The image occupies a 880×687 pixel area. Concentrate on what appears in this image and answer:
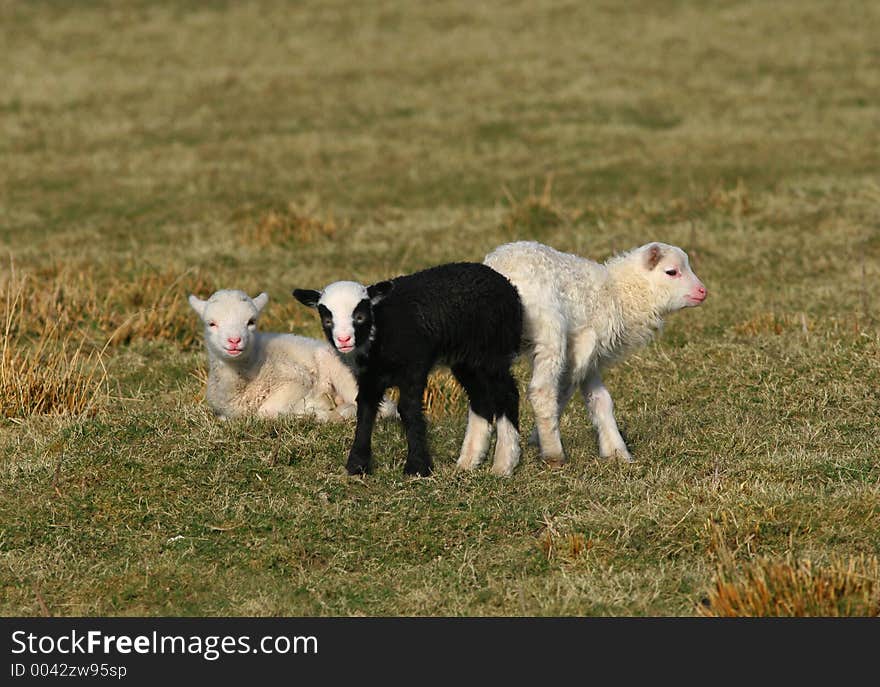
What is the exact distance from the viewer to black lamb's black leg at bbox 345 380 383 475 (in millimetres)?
8102

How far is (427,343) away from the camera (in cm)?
810

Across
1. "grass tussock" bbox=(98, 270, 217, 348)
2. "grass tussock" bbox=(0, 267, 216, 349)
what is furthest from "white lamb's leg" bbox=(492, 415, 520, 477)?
"grass tussock" bbox=(0, 267, 216, 349)

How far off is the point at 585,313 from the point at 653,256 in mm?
755

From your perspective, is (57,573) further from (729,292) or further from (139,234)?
(139,234)

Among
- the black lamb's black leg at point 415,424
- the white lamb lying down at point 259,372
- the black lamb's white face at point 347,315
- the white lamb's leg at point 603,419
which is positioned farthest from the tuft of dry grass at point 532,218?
the black lamb's white face at point 347,315

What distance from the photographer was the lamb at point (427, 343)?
7859mm

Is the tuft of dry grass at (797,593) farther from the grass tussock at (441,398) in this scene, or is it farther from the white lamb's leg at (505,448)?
the grass tussock at (441,398)

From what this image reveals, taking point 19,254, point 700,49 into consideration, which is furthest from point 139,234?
point 700,49

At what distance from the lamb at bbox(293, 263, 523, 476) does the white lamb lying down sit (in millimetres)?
1504

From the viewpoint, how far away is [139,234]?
19422 millimetres

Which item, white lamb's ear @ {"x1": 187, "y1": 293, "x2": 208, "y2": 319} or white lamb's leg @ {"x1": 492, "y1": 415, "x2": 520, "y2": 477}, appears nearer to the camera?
white lamb's leg @ {"x1": 492, "y1": 415, "x2": 520, "y2": 477}

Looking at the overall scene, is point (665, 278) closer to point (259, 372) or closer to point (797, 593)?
point (259, 372)

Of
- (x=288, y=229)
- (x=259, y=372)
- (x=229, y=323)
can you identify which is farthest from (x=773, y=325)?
(x=288, y=229)

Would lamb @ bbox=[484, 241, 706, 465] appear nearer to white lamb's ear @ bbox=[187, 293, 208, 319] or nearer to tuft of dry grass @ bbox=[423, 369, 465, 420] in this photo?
tuft of dry grass @ bbox=[423, 369, 465, 420]
